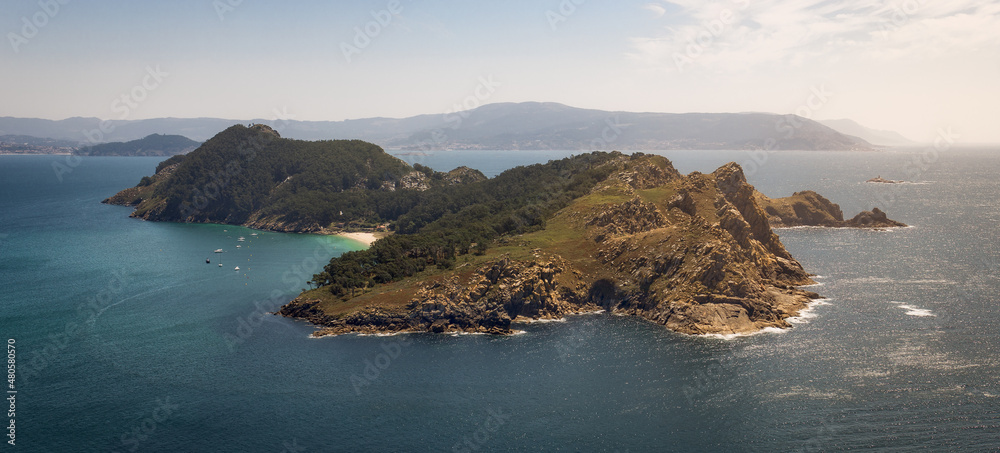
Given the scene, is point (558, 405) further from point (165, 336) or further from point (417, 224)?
point (417, 224)

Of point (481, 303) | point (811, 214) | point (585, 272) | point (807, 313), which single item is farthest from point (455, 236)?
point (811, 214)

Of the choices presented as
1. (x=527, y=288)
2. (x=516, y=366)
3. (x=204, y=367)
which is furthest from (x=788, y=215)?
(x=204, y=367)

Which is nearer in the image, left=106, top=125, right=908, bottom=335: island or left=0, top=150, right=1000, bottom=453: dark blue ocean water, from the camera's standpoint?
left=0, top=150, right=1000, bottom=453: dark blue ocean water

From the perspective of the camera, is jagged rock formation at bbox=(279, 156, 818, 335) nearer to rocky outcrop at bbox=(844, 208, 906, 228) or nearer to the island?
the island

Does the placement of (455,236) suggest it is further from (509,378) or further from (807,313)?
(807,313)

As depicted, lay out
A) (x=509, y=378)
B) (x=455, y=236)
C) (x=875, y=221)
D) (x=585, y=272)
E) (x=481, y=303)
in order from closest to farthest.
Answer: (x=509, y=378)
(x=481, y=303)
(x=585, y=272)
(x=455, y=236)
(x=875, y=221)

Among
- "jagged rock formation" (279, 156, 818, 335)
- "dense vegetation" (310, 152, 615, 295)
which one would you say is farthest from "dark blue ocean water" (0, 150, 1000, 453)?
"dense vegetation" (310, 152, 615, 295)
